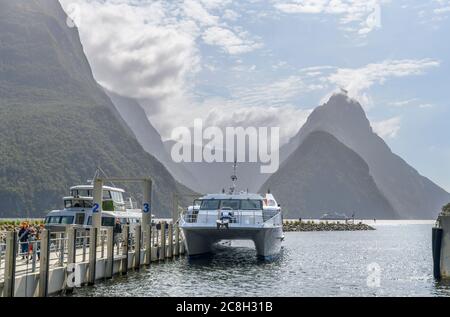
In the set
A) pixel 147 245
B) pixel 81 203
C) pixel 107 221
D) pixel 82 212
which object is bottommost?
pixel 147 245

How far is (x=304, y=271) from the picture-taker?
134 ft

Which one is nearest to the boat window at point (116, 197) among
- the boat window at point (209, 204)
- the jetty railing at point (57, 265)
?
the boat window at point (209, 204)

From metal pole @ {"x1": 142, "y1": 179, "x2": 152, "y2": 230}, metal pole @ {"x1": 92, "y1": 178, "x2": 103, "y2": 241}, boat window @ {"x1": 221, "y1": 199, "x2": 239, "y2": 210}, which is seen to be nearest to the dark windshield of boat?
metal pole @ {"x1": 142, "y1": 179, "x2": 152, "y2": 230}

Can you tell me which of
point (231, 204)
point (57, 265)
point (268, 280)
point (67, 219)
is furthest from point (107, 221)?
point (57, 265)

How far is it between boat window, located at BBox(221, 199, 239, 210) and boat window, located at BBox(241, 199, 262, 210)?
45 cm

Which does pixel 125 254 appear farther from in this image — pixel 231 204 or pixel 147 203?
pixel 231 204

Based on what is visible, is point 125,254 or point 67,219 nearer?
point 125,254

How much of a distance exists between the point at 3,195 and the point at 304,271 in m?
156

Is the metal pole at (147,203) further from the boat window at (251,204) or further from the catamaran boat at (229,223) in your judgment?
the boat window at (251,204)

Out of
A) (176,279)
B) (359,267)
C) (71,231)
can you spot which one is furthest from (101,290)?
(359,267)

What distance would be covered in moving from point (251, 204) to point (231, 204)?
151 centimetres

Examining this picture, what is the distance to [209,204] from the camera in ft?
149

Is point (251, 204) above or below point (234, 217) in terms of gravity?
above
